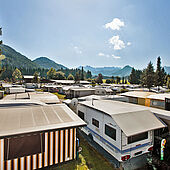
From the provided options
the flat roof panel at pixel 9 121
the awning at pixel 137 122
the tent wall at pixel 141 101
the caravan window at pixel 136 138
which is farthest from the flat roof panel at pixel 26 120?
the tent wall at pixel 141 101

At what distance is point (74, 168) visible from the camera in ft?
17.4

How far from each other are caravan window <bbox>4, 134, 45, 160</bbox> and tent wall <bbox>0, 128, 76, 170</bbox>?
124mm

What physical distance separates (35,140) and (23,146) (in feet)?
1.48

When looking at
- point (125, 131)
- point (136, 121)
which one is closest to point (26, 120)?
point (125, 131)

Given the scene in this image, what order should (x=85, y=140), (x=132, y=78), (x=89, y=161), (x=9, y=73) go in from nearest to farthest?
(x=89, y=161) < (x=85, y=140) < (x=132, y=78) < (x=9, y=73)

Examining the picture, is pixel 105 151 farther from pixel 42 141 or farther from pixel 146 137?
pixel 42 141

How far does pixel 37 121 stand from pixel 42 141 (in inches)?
32.8

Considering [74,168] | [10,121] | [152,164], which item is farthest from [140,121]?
[10,121]

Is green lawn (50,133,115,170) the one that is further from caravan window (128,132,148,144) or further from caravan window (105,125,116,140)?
caravan window (128,132,148,144)

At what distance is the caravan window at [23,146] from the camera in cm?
430

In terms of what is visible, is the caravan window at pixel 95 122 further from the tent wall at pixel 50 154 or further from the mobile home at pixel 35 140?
the tent wall at pixel 50 154

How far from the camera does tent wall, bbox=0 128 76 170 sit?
4305mm

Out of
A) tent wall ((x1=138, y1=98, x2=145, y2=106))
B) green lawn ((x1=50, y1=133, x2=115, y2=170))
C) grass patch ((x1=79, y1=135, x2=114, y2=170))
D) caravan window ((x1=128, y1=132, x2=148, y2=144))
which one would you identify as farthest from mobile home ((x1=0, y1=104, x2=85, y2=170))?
tent wall ((x1=138, y1=98, x2=145, y2=106))

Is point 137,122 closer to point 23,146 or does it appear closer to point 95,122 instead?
point 95,122
